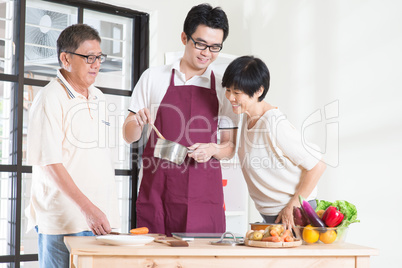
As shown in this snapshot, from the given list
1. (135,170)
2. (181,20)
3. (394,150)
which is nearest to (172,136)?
(394,150)

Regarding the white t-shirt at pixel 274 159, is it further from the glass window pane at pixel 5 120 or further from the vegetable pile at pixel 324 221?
the glass window pane at pixel 5 120

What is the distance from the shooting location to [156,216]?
6.83ft

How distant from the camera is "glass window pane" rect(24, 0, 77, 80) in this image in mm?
3396

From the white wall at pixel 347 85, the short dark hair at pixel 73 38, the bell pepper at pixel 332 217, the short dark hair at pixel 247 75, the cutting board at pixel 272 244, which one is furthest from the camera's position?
the white wall at pixel 347 85

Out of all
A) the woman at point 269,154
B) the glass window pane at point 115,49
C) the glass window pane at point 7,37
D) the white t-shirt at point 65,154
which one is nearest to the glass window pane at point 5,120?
the glass window pane at point 7,37

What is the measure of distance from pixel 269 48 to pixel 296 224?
2.15 metres

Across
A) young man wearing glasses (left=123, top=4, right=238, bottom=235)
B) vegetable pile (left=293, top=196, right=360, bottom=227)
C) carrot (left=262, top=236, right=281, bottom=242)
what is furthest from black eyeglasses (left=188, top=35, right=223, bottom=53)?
carrot (left=262, top=236, right=281, bottom=242)

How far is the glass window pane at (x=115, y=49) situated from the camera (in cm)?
376

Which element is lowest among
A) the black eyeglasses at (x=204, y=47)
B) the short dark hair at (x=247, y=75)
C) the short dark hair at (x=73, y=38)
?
the short dark hair at (x=247, y=75)

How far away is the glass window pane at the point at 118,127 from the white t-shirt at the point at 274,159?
74.9 inches

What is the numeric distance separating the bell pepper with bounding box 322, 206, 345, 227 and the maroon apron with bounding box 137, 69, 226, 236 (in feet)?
1.87

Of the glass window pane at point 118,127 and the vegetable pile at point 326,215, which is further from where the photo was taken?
the glass window pane at point 118,127

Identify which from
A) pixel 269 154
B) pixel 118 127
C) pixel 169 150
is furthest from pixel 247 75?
pixel 118 127

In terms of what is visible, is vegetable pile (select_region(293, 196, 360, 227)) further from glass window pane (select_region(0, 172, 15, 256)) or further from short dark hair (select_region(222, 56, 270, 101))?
glass window pane (select_region(0, 172, 15, 256))
